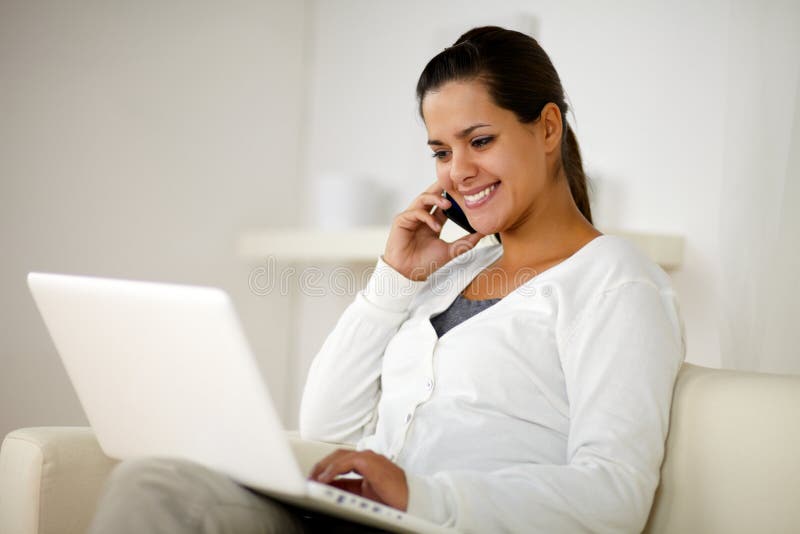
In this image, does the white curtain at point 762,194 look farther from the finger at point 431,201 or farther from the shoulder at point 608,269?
the finger at point 431,201

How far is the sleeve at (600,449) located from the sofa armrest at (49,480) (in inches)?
22.1

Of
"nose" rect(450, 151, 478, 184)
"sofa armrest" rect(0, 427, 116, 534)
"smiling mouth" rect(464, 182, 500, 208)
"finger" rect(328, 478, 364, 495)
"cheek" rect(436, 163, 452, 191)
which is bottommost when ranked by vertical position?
"sofa armrest" rect(0, 427, 116, 534)

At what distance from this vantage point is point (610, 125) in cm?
241

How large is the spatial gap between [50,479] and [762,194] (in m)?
1.34

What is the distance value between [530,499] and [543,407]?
0.21 m

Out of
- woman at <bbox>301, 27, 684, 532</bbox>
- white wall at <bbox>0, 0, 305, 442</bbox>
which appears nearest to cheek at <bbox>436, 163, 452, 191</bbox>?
woman at <bbox>301, 27, 684, 532</bbox>

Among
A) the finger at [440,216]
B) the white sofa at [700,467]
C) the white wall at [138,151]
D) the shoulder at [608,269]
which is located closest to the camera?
the white sofa at [700,467]

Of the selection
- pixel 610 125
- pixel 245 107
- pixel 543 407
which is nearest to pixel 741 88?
pixel 610 125

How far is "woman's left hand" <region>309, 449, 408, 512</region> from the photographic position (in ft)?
3.26

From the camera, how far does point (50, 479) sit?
126cm

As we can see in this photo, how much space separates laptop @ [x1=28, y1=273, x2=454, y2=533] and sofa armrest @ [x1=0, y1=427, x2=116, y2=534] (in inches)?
6.4

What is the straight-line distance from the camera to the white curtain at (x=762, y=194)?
5.35 ft

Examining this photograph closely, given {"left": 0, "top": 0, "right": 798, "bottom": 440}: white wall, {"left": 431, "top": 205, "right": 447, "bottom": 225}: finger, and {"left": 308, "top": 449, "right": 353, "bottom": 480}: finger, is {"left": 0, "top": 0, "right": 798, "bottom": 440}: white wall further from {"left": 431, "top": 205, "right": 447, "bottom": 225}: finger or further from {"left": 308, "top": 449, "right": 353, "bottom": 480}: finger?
{"left": 308, "top": 449, "right": 353, "bottom": 480}: finger

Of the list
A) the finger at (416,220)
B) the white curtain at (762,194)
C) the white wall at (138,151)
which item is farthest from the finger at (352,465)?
the white wall at (138,151)
